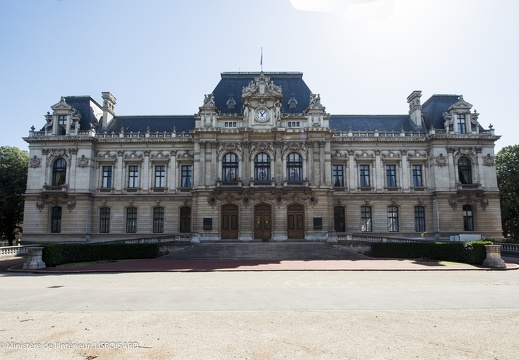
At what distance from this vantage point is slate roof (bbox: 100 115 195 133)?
157ft

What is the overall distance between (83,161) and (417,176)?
40.8m

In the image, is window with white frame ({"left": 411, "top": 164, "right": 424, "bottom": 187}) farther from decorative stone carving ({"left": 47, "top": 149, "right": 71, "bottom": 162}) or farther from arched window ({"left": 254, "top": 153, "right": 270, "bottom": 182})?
decorative stone carving ({"left": 47, "top": 149, "right": 71, "bottom": 162})

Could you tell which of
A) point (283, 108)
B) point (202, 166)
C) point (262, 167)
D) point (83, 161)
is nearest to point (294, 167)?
point (262, 167)

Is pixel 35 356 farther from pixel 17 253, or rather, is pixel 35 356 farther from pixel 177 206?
pixel 177 206

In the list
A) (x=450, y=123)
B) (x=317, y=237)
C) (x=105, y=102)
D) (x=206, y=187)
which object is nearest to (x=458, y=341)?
(x=317, y=237)

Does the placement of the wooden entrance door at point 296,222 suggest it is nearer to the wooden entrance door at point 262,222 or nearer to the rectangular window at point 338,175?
the wooden entrance door at point 262,222

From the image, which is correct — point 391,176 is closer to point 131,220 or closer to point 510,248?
point 510,248

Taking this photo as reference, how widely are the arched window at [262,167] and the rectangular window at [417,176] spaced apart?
18283 millimetres

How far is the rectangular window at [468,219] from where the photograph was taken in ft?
140

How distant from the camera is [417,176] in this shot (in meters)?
44.4

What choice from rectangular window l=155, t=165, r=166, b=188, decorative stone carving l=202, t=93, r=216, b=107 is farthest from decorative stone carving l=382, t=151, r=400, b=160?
rectangular window l=155, t=165, r=166, b=188

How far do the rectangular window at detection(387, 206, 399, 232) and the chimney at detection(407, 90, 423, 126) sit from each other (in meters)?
12.2

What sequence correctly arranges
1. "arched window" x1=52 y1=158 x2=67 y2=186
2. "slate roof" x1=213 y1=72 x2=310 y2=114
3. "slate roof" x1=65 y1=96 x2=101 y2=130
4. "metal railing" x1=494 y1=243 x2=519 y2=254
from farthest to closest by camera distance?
"slate roof" x1=65 y1=96 x2=101 y2=130 → "slate roof" x1=213 y1=72 x2=310 y2=114 → "arched window" x1=52 y1=158 x2=67 y2=186 → "metal railing" x1=494 y1=243 x2=519 y2=254

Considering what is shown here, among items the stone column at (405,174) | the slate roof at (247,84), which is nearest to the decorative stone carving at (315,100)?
the slate roof at (247,84)
